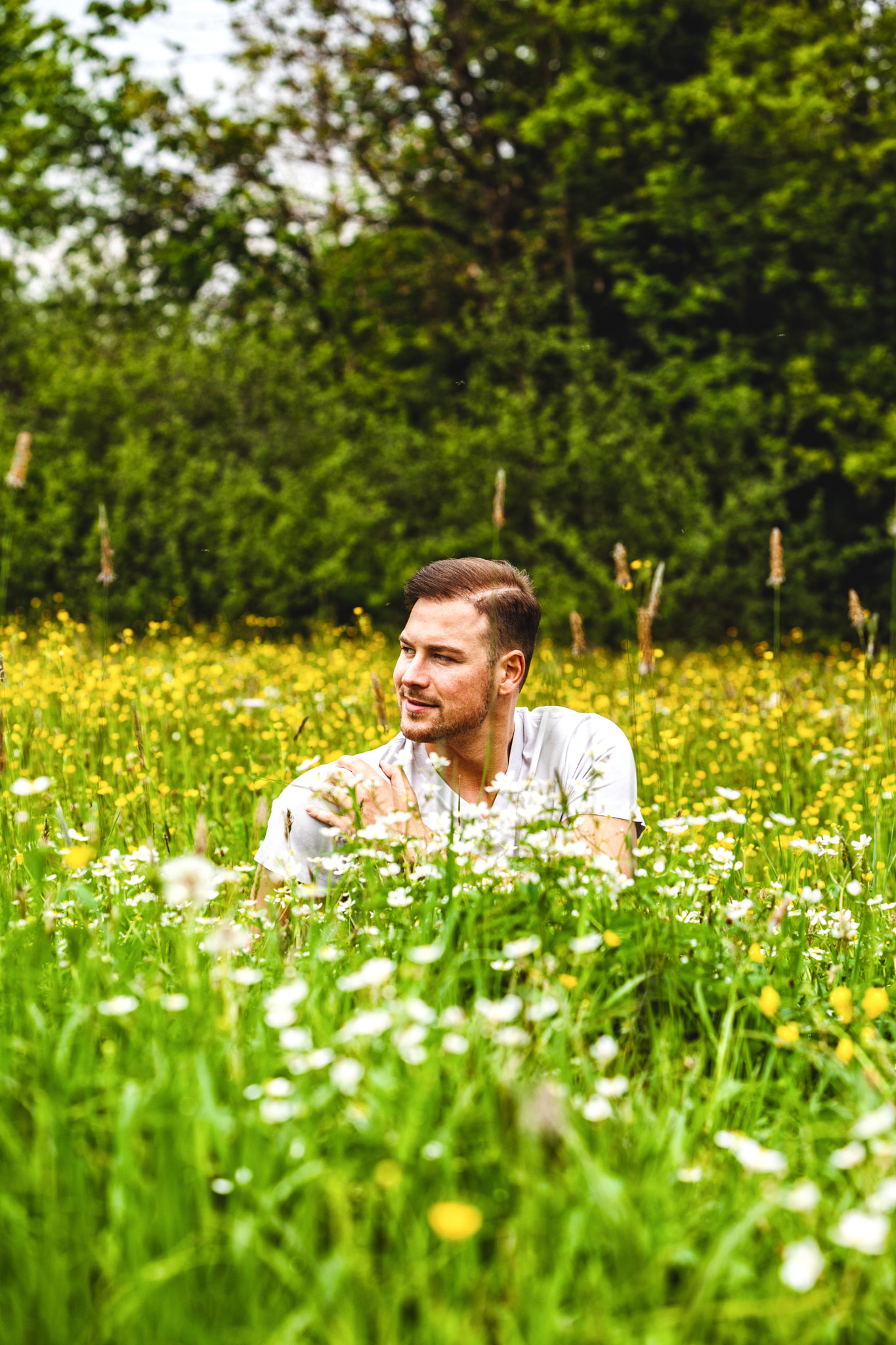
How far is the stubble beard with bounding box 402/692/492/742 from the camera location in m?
3.28

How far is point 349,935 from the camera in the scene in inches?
98.1

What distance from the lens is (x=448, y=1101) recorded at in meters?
1.82

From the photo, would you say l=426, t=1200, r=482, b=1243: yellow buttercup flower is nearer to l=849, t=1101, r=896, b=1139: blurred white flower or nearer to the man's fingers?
l=849, t=1101, r=896, b=1139: blurred white flower

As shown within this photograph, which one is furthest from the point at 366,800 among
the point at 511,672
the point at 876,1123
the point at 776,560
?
the point at 776,560

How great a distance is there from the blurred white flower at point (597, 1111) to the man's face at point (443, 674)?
156 cm

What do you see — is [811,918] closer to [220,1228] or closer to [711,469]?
[220,1228]

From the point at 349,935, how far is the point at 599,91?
1553 cm

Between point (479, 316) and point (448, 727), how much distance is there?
1461cm

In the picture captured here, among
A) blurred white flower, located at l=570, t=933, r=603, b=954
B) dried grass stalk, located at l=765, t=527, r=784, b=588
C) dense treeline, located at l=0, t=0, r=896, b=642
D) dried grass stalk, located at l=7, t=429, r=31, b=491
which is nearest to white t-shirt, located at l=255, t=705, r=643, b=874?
blurred white flower, located at l=570, t=933, r=603, b=954

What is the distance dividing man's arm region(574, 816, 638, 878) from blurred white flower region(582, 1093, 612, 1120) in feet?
2.56

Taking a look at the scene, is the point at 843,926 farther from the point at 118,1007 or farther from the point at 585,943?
the point at 118,1007

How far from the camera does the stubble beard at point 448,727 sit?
3.28m

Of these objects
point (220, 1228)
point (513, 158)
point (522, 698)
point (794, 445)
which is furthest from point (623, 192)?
point (220, 1228)

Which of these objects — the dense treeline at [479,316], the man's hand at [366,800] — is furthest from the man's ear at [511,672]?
the dense treeline at [479,316]
